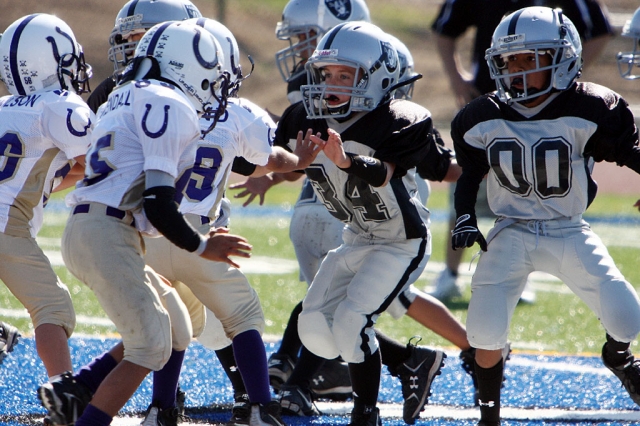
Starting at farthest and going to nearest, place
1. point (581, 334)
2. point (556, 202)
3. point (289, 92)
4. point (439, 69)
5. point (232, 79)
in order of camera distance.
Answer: point (439, 69)
point (581, 334)
point (289, 92)
point (556, 202)
point (232, 79)

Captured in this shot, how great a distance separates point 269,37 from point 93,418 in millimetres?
18393

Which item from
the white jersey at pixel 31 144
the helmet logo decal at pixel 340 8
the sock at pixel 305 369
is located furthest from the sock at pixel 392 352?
the helmet logo decal at pixel 340 8

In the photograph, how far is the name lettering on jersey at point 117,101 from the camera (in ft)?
9.37

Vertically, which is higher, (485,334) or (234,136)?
(234,136)

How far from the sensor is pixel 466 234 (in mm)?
3340

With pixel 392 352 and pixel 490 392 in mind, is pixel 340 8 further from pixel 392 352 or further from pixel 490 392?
pixel 490 392

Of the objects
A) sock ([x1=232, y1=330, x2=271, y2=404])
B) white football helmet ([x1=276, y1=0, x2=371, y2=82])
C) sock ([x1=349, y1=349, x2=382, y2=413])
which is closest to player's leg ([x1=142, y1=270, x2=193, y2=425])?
sock ([x1=232, y1=330, x2=271, y2=404])

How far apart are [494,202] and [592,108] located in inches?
Result: 20.2

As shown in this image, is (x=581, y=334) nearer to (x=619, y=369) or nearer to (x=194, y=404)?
(x=619, y=369)

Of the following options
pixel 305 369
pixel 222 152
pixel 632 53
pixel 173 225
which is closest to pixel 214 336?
pixel 305 369

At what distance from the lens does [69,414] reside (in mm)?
2807

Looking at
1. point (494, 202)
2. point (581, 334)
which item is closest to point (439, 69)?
point (581, 334)

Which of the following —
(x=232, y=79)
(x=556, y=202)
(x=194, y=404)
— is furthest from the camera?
(x=194, y=404)

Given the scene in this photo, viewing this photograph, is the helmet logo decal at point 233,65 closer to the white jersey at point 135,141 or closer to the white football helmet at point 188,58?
the white football helmet at point 188,58
